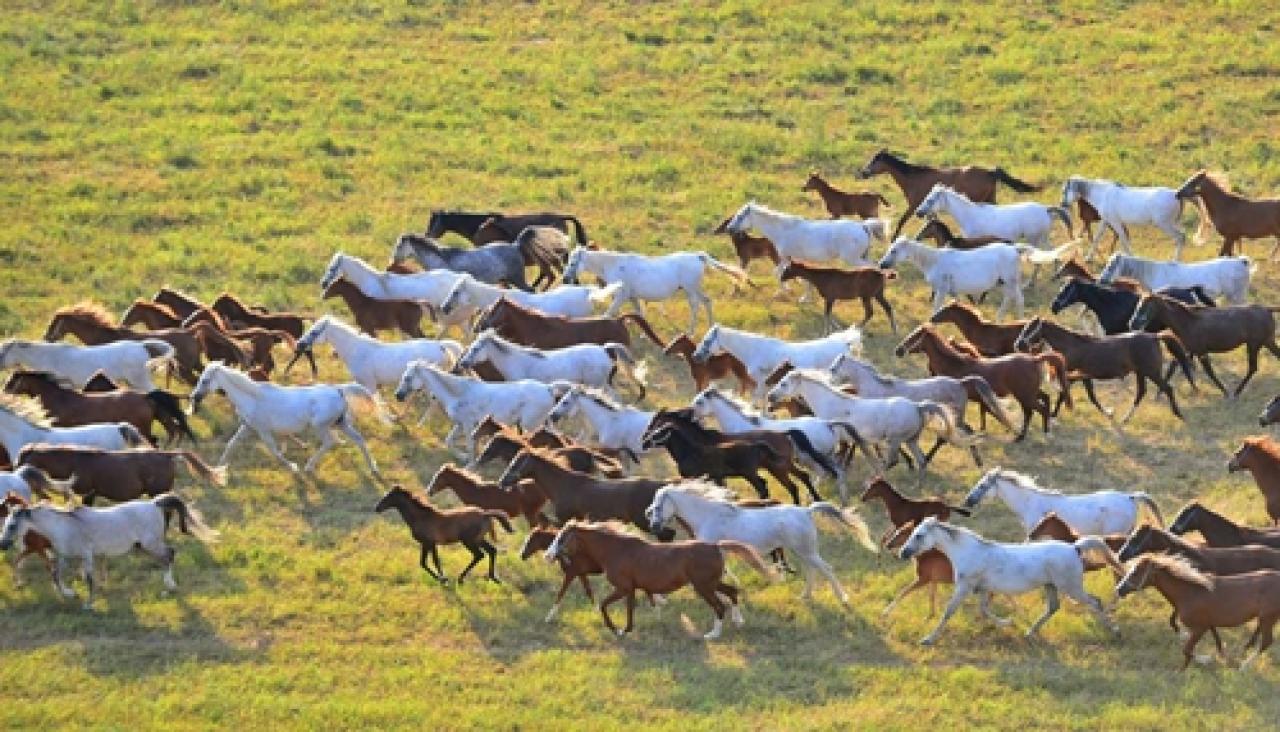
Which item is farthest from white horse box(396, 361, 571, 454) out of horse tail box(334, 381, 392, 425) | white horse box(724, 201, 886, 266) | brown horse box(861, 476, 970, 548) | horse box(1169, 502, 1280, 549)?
horse box(1169, 502, 1280, 549)

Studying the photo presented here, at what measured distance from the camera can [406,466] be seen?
1981 centimetres

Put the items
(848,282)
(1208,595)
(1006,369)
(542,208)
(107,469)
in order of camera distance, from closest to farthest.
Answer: (1208,595) < (107,469) < (1006,369) < (848,282) < (542,208)

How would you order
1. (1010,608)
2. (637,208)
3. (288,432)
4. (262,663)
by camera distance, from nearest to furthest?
1. (262,663)
2. (1010,608)
3. (288,432)
4. (637,208)

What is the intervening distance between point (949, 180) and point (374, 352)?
326 inches

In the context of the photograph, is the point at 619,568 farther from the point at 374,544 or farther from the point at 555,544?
the point at 374,544

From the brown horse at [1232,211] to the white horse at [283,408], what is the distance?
10.2m

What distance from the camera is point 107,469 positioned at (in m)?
17.8

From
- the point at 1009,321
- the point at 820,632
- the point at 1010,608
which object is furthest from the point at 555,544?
the point at 1009,321

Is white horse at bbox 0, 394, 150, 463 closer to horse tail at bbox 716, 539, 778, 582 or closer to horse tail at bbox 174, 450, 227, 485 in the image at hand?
horse tail at bbox 174, 450, 227, 485

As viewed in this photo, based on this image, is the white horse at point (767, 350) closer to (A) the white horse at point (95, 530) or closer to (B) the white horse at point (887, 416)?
(B) the white horse at point (887, 416)

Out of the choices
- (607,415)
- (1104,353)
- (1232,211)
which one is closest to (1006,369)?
(1104,353)

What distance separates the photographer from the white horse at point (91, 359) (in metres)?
20.5

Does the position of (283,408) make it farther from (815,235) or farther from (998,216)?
(998,216)

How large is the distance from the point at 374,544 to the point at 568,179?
426 inches
